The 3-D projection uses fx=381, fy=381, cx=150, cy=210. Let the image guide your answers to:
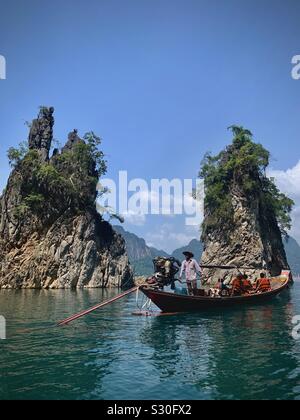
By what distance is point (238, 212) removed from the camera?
60469 mm

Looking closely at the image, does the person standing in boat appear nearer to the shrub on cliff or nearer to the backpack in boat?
the backpack in boat

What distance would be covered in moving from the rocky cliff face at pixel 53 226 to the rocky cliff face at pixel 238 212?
1668cm

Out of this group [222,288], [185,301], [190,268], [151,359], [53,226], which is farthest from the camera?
[53,226]

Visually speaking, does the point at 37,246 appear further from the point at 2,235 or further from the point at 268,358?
the point at 268,358

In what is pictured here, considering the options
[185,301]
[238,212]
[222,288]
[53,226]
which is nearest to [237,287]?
[222,288]

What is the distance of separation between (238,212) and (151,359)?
5032 cm

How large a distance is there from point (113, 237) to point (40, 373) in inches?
2279

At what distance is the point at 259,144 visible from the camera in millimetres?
62594

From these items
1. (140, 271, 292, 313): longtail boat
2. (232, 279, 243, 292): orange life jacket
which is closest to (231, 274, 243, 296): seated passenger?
(232, 279, 243, 292): orange life jacket

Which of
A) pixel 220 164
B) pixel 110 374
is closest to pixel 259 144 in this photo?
pixel 220 164

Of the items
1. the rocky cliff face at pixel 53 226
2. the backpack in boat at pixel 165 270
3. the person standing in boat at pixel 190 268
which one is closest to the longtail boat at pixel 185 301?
the backpack in boat at pixel 165 270

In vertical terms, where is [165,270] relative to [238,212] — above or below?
below

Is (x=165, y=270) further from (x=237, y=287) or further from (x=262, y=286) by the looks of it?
(x=262, y=286)

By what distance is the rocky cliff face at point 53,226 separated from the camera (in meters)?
54.3
